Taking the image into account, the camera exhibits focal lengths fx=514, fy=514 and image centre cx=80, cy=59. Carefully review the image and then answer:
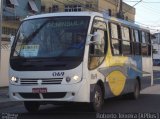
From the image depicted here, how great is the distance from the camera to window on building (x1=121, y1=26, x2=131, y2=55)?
17.6m

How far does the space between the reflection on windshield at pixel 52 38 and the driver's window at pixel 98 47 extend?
15.1 inches

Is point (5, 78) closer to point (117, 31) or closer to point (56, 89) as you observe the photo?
point (117, 31)

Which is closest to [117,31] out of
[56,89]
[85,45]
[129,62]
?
[129,62]

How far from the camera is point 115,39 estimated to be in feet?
54.0

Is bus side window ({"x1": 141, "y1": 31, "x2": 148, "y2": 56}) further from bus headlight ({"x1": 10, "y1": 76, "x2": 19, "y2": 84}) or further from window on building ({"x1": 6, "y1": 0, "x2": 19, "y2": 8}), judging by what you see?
window on building ({"x1": 6, "y1": 0, "x2": 19, "y2": 8})

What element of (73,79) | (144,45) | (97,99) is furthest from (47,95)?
(144,45)

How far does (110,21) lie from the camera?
16.2 meters

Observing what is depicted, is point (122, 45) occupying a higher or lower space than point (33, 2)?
lower

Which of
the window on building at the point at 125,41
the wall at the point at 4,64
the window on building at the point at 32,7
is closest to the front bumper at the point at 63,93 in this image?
the window on building at the point at 125,41

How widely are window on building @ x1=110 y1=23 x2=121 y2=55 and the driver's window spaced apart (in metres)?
0.73

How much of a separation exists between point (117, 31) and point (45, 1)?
48.7 meters

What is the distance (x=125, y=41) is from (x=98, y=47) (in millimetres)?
3196

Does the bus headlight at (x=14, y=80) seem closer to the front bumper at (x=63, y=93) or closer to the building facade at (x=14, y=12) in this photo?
the front bumper at (x=63, y=93)

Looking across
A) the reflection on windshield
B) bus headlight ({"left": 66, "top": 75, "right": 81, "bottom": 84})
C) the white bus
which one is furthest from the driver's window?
bus headlight ({"left": 66, "top": 75, "right": 81, "bottom": 84})
